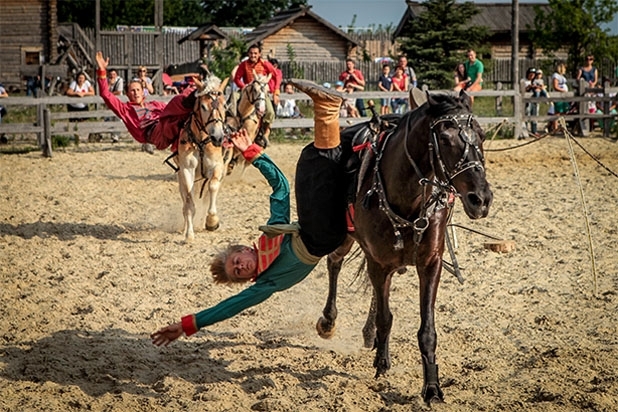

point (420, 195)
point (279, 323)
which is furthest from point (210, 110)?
point (420, 195)

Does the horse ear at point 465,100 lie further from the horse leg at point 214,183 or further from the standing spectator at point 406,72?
the standing spectator at point 406,72

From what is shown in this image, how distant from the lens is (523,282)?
8.20 metres

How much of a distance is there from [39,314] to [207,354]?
5.62 ft

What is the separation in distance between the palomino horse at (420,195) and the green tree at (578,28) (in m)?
25.7

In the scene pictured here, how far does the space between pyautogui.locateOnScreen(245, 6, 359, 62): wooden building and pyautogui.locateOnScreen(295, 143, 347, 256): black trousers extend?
3909 centimetres

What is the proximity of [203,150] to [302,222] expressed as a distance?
202 inches

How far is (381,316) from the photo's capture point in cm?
589

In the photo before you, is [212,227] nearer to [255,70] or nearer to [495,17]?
[255,70]

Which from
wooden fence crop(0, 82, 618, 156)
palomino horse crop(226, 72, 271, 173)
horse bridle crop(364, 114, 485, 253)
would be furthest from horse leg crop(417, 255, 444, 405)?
wooden fence crop(0, 82, 618, 156)

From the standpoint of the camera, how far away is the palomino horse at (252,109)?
1281 cm

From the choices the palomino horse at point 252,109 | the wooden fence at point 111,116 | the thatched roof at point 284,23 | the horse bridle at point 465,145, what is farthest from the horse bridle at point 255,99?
the thatched roof at point 284,23

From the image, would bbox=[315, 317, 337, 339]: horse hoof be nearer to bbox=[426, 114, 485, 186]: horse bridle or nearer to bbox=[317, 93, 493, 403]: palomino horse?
bbox=[317, 93, 493, 403]: palomino horse

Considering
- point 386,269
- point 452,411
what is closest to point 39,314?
point 386,269

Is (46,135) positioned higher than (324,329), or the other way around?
(46,135)
